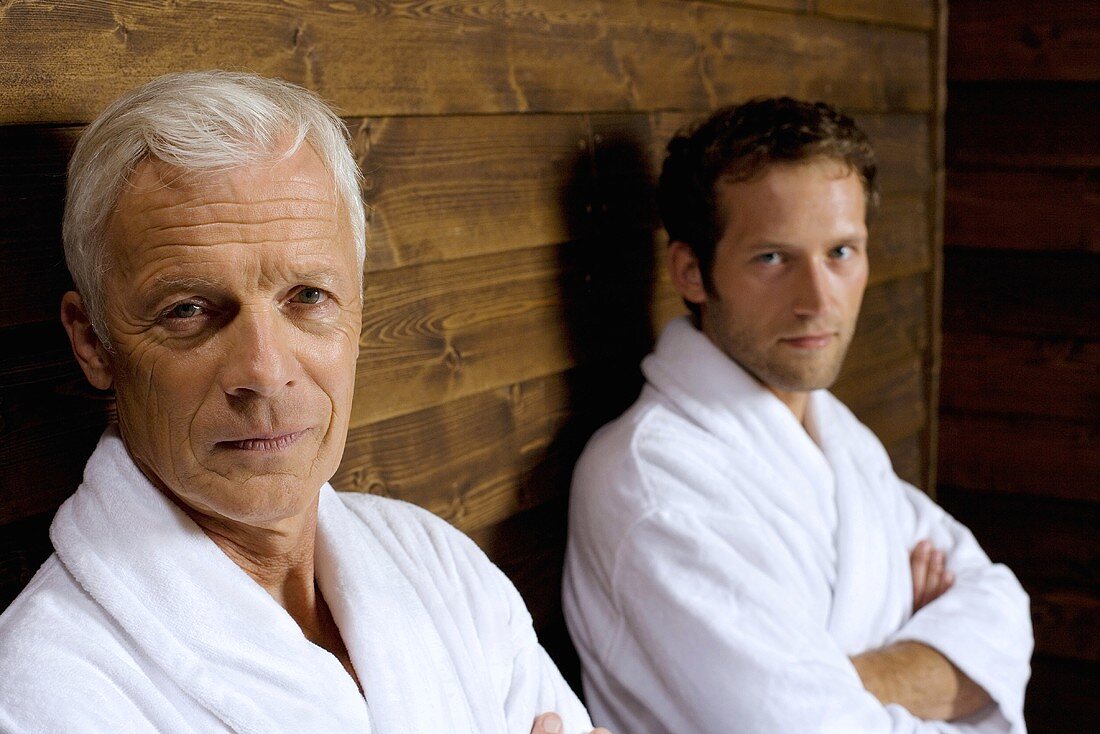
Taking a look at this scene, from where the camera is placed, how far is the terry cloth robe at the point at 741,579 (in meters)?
1.60

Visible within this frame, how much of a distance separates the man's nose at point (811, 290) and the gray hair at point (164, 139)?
942 mm

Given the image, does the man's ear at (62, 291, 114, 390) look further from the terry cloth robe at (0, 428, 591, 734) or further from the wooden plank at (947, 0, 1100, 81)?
the wooden plank at (947, 0, 1100, 81)

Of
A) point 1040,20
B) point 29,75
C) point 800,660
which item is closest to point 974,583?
point 800,660

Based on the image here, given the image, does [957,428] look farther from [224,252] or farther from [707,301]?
[224,252]

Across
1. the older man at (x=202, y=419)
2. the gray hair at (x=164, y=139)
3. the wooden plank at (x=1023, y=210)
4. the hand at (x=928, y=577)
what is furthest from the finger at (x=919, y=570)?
A: the gray hair at (x=164, y=139)

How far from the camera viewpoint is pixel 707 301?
6.26ft

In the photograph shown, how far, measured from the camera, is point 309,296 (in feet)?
3.72

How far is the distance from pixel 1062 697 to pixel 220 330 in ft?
8.24

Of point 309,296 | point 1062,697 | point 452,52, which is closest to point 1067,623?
point 1062,697

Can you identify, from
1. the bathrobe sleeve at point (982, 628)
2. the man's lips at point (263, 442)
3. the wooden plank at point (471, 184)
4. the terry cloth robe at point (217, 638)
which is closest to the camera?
the terry cloth robe at point (217, 638)

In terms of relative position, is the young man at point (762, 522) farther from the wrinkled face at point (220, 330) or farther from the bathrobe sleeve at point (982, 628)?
the wrinkled face at point (220, 330)

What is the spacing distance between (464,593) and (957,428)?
6.41 ft

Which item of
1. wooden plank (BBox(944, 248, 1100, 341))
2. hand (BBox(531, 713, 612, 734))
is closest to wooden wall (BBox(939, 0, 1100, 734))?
wooden plank (BBox(944, 248, 1100, 341))

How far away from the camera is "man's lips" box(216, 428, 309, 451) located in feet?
3.53
